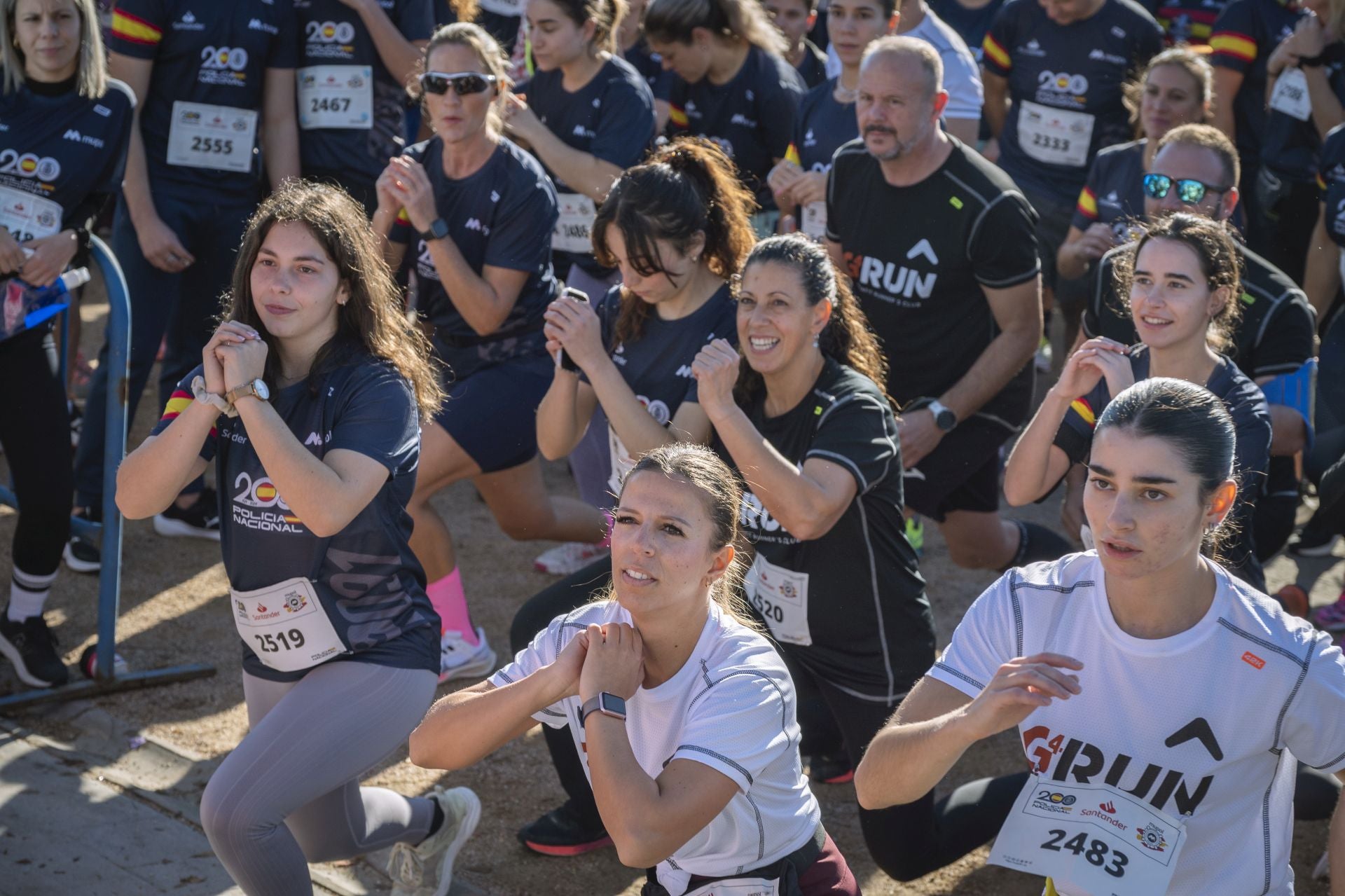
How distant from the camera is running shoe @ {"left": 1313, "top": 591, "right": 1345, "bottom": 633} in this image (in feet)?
17.2

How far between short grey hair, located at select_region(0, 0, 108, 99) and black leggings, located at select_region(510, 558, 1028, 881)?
2337 mm

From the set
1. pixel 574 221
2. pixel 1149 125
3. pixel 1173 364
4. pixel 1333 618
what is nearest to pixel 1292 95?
pixel 1149 125

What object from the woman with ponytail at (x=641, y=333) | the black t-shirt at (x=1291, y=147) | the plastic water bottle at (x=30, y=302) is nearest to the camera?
the woman with ponytail at (x=641, y=333)

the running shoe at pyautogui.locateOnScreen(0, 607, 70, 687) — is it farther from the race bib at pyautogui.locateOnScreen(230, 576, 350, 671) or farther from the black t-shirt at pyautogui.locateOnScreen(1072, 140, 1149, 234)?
the black t-shirt at pyautogui.locateOnScreen(1072, 140, 1149, 234)

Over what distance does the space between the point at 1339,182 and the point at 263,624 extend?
13.7ft

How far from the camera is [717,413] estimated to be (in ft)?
11.4

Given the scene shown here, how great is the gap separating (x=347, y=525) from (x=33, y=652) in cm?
217

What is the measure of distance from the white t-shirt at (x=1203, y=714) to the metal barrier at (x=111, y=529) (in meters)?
3.06

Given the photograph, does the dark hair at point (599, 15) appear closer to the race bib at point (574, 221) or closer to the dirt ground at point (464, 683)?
the race bib at point (574, 221)

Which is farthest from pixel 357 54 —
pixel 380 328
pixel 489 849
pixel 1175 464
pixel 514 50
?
pixel 1175 464

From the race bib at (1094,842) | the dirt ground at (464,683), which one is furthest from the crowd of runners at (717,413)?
the dirt ground at (464,683)

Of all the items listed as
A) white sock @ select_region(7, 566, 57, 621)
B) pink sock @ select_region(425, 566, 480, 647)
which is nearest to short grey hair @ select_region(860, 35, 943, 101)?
pink sock @ select_region(425, 566, 480, 647)

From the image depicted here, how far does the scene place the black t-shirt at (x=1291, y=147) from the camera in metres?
6.51

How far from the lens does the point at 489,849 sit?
13.3 ft
